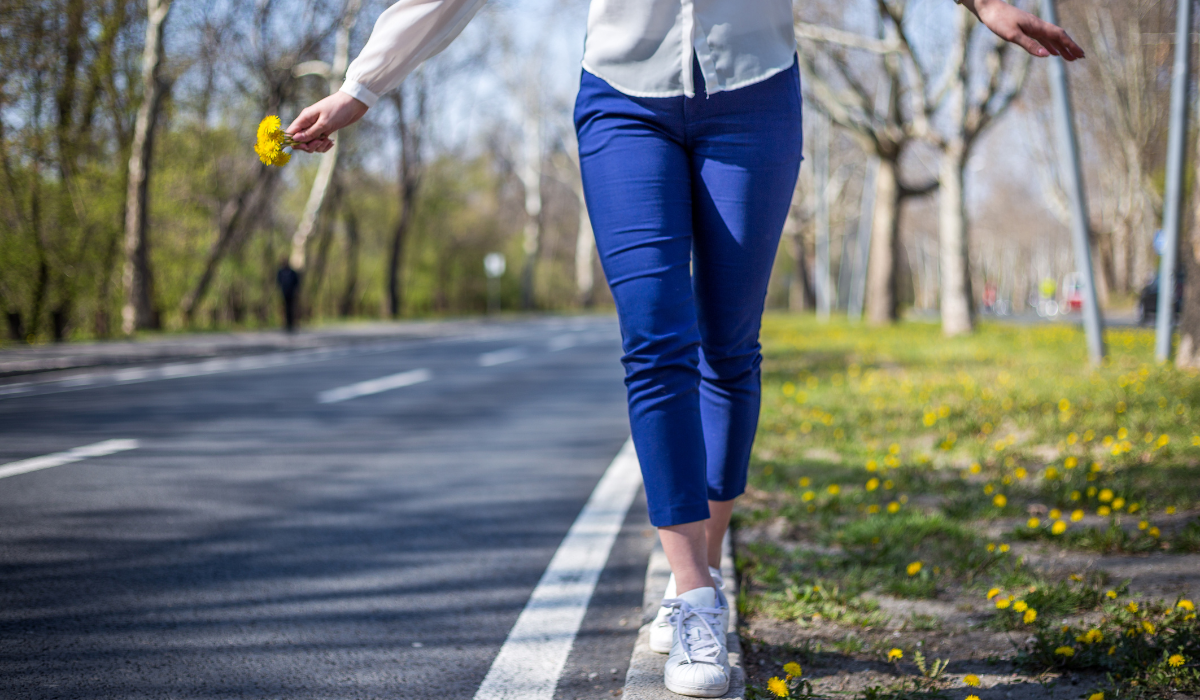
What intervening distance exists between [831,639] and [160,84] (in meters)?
18.0

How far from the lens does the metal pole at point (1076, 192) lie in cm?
850

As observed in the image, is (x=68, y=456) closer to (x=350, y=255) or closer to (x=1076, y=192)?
(x=1076, y=192)

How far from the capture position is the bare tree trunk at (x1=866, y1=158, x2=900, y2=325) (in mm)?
20234

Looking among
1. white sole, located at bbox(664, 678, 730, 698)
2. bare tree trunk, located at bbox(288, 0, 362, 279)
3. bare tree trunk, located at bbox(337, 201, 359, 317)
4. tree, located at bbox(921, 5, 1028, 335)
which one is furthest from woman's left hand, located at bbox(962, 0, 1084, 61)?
bare tree trunk, located at bbox(337, 201, 359, 317)

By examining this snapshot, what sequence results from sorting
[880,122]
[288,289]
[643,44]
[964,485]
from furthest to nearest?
[288,289]
[880,122]
[964,485]
[643,44]

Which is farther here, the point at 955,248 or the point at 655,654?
the point at 955,248

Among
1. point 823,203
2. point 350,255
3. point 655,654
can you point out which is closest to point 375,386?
point 655,654

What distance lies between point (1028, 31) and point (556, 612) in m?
1.80

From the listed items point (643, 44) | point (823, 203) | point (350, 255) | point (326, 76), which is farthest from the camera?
point (350, 255)

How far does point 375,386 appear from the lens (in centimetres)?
894

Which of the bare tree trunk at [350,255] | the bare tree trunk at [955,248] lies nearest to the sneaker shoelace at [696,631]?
the bare tree trunk at [955,248]

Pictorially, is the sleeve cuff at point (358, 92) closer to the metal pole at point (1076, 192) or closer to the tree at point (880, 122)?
the metal pole at point (1076, 192)

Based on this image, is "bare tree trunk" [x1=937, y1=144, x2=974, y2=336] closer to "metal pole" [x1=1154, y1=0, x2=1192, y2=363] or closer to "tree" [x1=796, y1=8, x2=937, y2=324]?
"tree" [x1=796, y1=8, x2=937, y2=324]

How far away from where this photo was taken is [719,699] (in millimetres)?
1857
